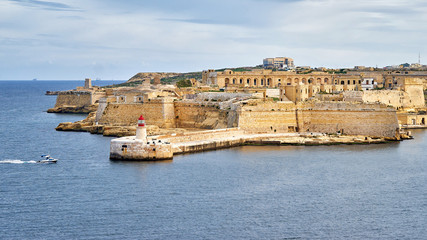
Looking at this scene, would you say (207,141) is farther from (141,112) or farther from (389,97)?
(389,97)

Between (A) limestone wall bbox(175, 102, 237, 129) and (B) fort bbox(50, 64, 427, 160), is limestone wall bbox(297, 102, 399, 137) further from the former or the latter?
(A) limestone wall bbox(175, 102, 237, 129)

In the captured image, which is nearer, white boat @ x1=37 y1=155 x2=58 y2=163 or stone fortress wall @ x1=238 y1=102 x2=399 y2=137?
white boat @ x1=37 y1=155 x2=58 y2=163

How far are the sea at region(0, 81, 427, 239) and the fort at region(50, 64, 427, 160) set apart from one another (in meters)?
1.50

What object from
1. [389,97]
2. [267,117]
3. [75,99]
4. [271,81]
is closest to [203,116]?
[267,117]

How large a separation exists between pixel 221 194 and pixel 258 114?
15.5 meters

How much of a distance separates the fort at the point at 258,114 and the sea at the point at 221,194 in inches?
59.0

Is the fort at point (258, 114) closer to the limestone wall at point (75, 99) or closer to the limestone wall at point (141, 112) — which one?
the limestone wall at point (141, 112)

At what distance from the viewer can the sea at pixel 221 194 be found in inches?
804

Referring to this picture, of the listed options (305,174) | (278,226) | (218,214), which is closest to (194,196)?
(218,214)

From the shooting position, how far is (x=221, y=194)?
81.0 ft

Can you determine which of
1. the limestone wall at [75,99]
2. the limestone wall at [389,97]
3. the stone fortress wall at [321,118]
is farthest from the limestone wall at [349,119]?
the limestone wall at [75,99]

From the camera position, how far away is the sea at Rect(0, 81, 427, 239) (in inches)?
804

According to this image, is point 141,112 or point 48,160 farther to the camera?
point 141,112

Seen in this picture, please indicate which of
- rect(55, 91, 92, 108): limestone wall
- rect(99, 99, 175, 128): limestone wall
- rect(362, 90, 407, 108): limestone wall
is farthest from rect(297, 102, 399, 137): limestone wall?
rect(55, 91, 92, 108): limestone wall
